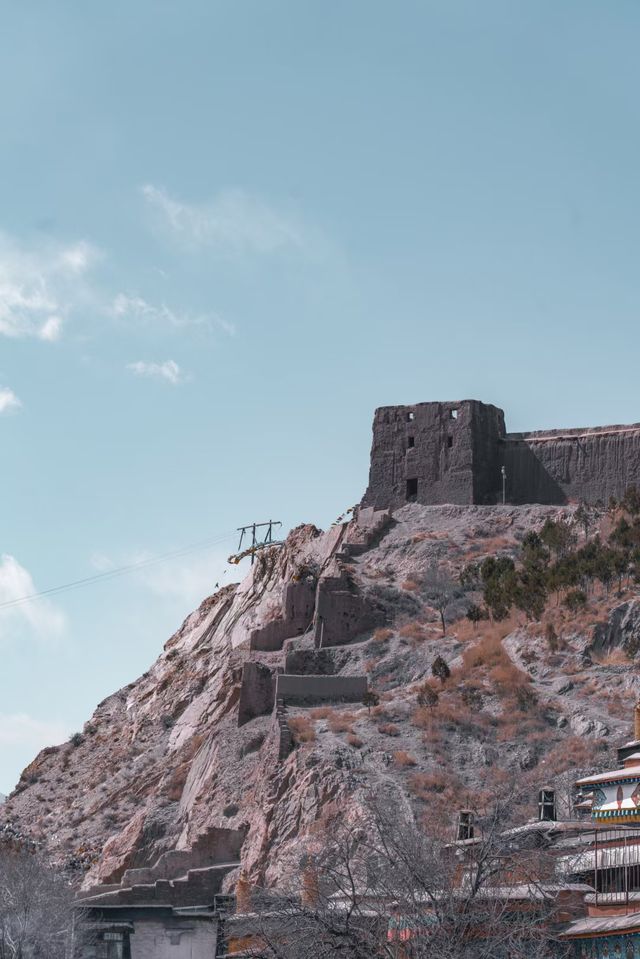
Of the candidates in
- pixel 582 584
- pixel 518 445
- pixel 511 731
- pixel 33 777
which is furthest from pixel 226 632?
pixel 511 731

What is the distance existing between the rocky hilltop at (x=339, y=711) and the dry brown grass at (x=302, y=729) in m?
0.07

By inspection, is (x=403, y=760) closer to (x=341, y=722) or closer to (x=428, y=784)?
(x=428, y=784)

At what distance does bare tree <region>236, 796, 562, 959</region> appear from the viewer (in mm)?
31906

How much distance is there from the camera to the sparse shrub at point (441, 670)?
57688mm

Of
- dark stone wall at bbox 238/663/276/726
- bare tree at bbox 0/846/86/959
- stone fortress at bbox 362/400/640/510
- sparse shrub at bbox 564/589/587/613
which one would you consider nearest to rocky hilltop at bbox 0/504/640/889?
dark stone wall at bbox 238/663/276/726

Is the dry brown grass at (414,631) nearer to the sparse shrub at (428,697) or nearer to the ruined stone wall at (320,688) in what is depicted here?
the ruined stone wall at (320,688)

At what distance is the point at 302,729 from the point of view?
54906 millimetres

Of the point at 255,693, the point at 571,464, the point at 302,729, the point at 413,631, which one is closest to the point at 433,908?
the point at 302,729

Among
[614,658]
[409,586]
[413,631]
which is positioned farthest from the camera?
[409,586]

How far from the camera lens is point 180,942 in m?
47.9

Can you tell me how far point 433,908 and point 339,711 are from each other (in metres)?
24.1

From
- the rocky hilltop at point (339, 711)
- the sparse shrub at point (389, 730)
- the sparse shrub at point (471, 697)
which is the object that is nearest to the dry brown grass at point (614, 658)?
the rocky hilltop at point (339, 711)

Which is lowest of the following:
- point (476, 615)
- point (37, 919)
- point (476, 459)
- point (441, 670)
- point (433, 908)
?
point (433, 908)

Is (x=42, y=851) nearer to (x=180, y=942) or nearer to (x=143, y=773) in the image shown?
(x=143, y=773)
